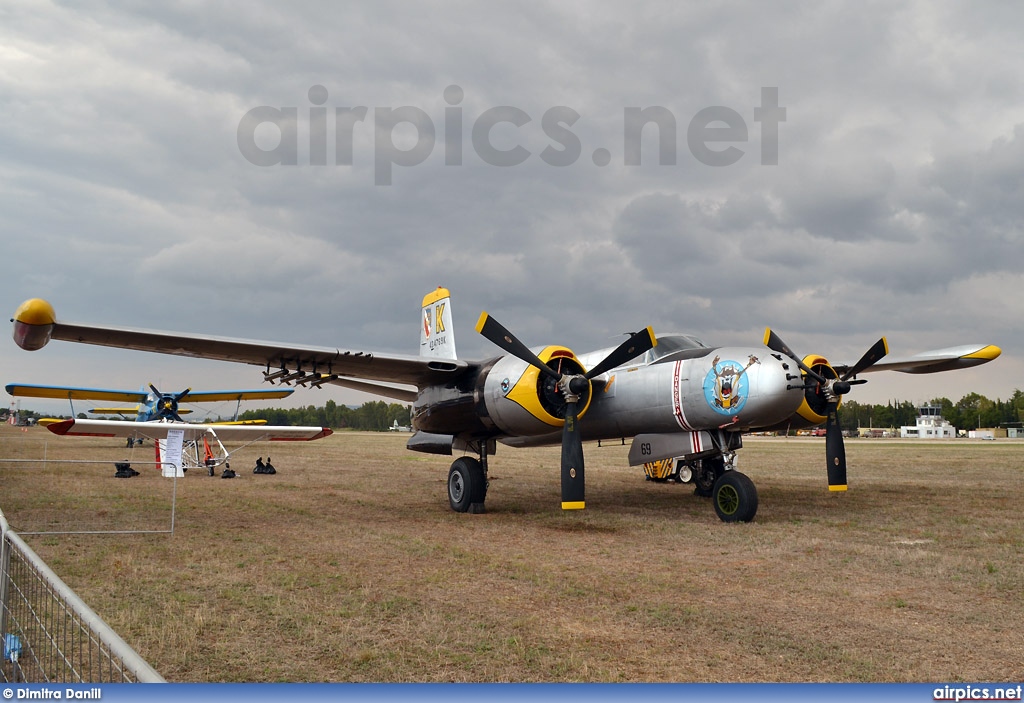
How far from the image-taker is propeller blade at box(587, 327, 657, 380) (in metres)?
11.9

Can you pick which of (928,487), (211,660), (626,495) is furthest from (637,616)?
(928,487)

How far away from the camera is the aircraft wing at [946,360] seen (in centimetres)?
1571

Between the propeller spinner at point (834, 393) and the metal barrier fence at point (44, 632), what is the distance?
10.4 metres

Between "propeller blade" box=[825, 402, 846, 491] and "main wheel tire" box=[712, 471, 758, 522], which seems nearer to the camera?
"main wheel tire" box=[712, 471, 758, 522]

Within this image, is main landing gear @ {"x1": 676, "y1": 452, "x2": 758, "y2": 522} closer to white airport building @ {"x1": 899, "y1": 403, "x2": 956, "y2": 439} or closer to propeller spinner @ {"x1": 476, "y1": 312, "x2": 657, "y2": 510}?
propeller spinner @ {"x1": 476, "y1": 312, "x2": 657, "y2": 510}

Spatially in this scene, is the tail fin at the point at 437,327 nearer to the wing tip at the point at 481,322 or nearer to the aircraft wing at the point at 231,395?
the wing tip at the point at 481,322

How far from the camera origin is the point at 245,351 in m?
12.6

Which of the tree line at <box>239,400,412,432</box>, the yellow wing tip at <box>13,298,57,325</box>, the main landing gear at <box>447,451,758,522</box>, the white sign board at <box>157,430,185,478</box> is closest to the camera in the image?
the yellow wing tip at <box>13,298,57,325</box>

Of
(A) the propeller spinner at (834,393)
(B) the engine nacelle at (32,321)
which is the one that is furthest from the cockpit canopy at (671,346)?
(B) the engine nacelle at (32,321)

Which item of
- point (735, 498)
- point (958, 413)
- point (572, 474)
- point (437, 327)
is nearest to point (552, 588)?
point (572, 474)

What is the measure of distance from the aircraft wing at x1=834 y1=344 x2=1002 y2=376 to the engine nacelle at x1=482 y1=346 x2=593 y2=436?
6.92m

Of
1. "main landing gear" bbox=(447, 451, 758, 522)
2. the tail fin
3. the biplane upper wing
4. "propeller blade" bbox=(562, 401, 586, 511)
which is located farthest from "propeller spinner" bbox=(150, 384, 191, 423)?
"propeller blade" bbox=(562, 401, 586, 511)

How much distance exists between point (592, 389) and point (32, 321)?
341 inches

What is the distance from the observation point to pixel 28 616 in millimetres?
5270
